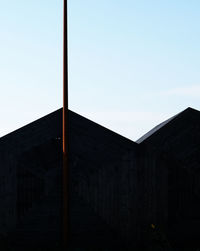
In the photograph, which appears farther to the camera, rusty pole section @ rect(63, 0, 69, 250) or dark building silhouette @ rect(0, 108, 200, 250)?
dark building silhouette @ rect(0, 108, 200, 250)

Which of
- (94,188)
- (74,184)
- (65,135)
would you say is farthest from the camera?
(94,188)

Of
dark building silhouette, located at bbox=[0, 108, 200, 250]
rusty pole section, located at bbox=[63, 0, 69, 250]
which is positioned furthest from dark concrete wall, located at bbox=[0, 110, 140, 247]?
rusty pole section, located at bbox=[63, 0, 69, 250]

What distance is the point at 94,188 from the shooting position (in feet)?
55.4

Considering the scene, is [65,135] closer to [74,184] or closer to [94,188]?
[74,184]

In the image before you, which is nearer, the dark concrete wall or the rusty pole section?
the rusty pole section

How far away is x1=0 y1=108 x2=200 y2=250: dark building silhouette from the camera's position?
54.6ft

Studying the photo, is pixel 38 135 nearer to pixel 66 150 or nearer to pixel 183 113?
pixel 66 150

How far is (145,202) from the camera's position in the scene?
17156 mm

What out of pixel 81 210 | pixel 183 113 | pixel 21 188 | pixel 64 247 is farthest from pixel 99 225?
pixel 183 113

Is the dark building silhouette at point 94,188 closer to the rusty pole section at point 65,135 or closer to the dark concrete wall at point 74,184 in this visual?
the dark concrete wall at point 74,184

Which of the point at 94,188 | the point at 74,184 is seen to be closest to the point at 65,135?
the point at 74,184

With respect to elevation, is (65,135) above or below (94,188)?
above

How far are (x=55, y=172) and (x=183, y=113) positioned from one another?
201 inches

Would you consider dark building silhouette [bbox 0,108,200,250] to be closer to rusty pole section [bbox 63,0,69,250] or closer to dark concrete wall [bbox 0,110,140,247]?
dark concrete wall [bbox 0,110,140,247]
